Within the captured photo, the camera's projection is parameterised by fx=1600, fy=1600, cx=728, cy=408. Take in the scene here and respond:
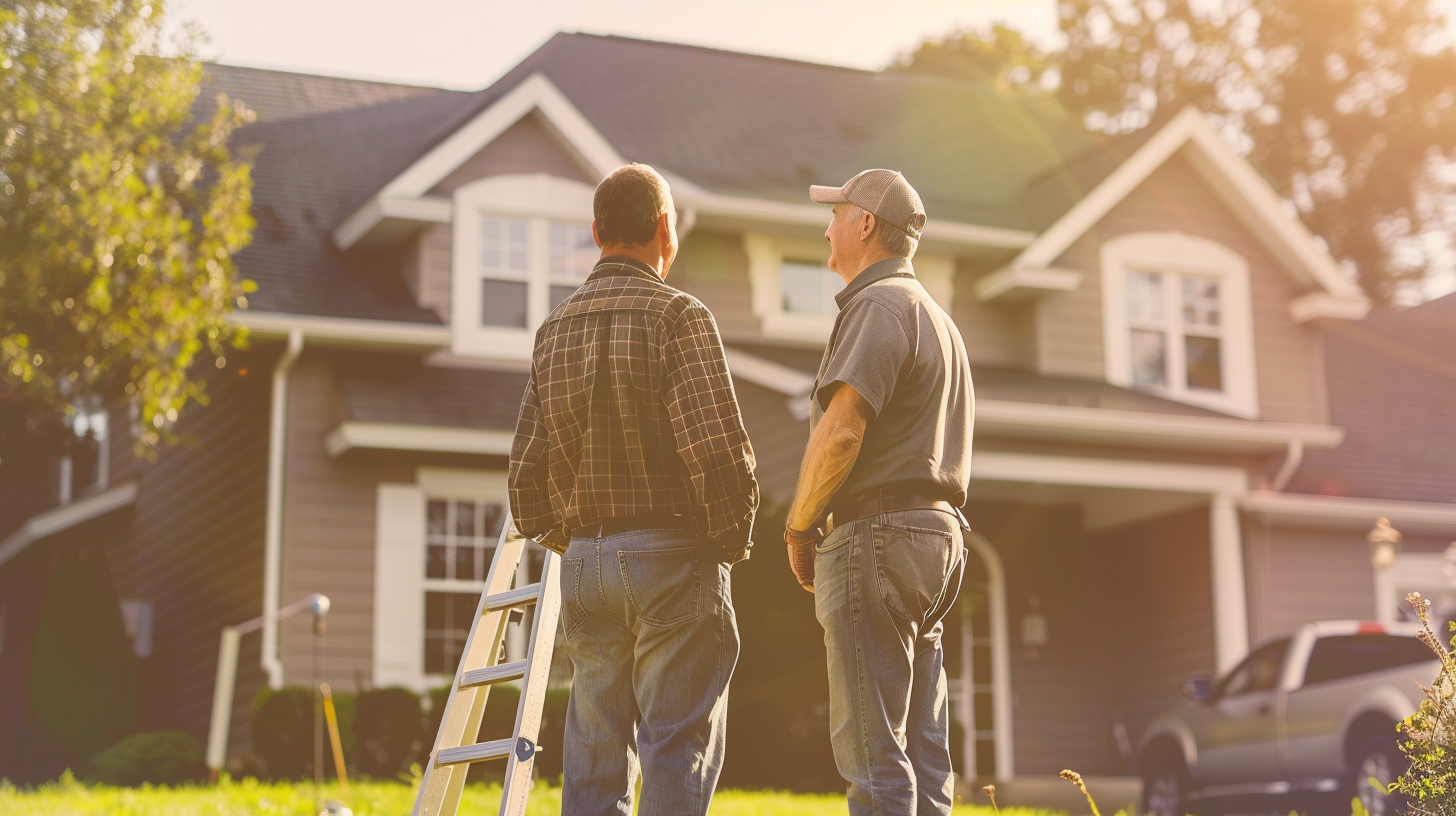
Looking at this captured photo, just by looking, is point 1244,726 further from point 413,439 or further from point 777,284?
point 413,439

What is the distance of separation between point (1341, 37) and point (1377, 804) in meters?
27.9

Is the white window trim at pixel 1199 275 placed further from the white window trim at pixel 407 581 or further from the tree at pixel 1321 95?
the tree at pixel 1321 95

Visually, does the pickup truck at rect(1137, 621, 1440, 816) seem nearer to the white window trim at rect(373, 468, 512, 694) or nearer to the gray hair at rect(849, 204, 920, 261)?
the white window trim at rect(373, 468, 512, 694)

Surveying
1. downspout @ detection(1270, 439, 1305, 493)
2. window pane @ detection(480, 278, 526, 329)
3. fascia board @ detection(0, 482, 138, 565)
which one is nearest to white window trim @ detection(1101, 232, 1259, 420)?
downspout @ detection(1270, 439, 1305, 493)

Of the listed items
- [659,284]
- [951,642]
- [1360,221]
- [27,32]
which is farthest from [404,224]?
[1360,221]

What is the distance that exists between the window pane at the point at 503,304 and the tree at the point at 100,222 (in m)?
2.69

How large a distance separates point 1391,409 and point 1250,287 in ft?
11.7

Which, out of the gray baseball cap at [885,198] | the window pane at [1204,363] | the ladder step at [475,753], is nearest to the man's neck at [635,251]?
the gray baseball cap at [885,198]

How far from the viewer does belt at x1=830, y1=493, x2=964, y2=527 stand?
4168 mm

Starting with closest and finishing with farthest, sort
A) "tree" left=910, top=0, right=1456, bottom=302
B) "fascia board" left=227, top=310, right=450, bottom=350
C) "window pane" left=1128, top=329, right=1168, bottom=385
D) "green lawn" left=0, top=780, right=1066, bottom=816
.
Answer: "green lawn" left=0, top=780, right=1066, bottom=816 < "fascia board" left=227, top=310, right=450, bottom=350 < "window pane" left=1128, top=329, right=1168, bottom=385 < "tree" left=910, top=0, right=1456, bottom=302

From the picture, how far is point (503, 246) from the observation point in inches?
607

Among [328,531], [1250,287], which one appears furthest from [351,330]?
[1250,287]

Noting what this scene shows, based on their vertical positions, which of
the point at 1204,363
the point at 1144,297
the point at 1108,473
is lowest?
the point at 1108,473

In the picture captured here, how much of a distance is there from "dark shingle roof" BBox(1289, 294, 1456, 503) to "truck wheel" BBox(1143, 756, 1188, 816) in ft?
17.0
